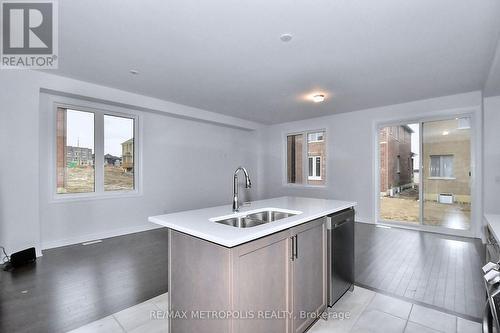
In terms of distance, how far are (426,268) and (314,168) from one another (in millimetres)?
3807

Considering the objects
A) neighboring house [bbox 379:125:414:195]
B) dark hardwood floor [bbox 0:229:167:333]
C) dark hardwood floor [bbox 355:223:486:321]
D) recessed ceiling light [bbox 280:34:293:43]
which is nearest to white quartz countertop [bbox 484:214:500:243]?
dark hardwood floor [bbox 355:223:486:321]

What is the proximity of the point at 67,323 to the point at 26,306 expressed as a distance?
23.0 inches

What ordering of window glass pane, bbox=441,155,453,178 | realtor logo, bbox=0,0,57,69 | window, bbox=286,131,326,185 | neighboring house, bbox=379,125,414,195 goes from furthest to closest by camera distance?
window, bbox=286,131,326,185 → neighboring house, bbox=379,125,414,195 → window glass pane, bbox=441,155,453,178 → realtor logo, bbox=0,0,57,69

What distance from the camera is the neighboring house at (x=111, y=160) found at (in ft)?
14.5

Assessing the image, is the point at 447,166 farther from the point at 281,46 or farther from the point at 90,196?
the point at 90,196

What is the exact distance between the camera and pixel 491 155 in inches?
156

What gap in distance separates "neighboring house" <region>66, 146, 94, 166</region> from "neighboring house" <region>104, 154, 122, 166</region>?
0.75 ft

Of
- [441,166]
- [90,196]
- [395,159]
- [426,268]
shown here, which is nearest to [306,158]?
[395,159]

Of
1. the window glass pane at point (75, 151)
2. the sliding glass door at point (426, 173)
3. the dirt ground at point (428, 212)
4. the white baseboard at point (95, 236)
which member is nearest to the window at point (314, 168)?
the sliding glass door at point (426, 173)

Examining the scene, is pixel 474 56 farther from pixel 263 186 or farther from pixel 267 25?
pixel 263 186

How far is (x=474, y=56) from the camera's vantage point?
2.85 meters

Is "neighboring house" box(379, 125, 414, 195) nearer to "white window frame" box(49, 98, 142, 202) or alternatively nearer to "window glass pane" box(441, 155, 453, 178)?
"window glass pane" box(441, 155, 453, 178)

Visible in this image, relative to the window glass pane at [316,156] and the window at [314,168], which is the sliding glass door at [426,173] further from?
the window at [314,168]

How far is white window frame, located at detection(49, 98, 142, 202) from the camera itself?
3.80m
